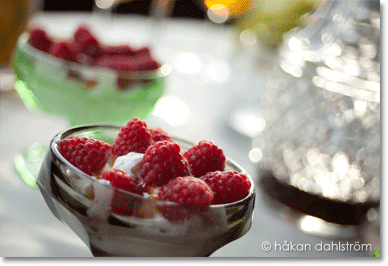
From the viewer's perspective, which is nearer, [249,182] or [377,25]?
[249,182]

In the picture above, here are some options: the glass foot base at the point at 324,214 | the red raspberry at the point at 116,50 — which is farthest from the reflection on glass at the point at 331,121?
the red raspberry at the point at 116,50

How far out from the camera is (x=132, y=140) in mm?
366

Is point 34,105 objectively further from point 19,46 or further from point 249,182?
point 249,182

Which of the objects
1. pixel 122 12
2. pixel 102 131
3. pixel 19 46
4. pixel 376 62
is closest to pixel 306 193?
pixel 376 62

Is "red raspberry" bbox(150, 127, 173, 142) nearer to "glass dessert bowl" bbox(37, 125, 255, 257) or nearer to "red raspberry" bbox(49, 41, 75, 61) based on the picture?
"glass dessert bowl" bbox(37, 125, 255, 257)

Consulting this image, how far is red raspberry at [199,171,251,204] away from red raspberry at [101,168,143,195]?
0.06 metres

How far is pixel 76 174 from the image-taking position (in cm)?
31

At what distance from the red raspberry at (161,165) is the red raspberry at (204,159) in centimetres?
3

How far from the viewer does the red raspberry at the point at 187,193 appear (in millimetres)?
308

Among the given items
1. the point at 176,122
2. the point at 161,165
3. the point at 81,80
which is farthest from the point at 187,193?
the point at 176,122

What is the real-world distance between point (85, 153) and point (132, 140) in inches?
1.7

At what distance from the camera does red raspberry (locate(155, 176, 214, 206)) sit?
31 centimetres

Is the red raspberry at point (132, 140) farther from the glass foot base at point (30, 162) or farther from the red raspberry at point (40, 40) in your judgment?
the red raspberry at point (40, 40)

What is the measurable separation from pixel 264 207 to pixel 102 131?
0.87 ft
